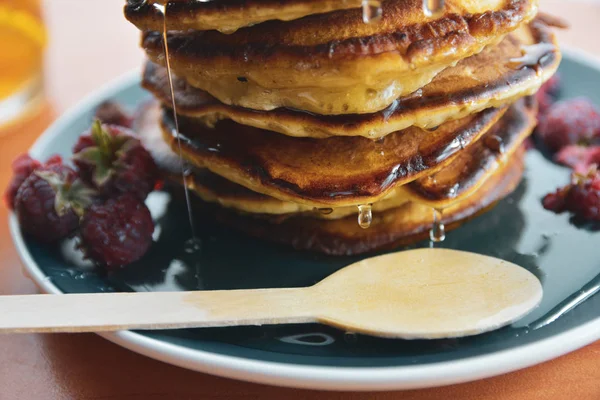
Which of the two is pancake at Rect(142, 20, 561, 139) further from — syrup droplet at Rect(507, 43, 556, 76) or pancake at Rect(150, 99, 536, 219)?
pancake at Rect(150, 99, 536, 219)

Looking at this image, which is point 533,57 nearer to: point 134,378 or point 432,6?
point 432,6

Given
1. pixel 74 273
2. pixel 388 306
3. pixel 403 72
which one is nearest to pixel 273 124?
pixel 403 72

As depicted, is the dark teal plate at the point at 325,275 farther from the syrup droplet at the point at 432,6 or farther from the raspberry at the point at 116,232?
the syrup droplet at the point at 432,6

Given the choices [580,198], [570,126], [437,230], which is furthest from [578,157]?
[437,230]

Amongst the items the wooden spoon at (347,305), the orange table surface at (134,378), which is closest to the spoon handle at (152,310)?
the wooden spoon at (347,305)

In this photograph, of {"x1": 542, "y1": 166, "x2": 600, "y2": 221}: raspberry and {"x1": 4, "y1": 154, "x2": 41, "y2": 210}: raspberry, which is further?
{"x1": 4, "y1": 154, "x2": 41, "y2": 210}: raspberry

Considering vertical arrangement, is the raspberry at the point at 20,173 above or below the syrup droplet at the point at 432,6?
below

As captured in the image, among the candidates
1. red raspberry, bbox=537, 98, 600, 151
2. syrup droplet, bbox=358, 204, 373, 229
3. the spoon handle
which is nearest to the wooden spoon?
the spoon handle

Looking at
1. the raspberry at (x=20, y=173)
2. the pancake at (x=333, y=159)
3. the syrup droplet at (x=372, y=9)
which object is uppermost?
the syrup droplet at (x=372, y=9)
